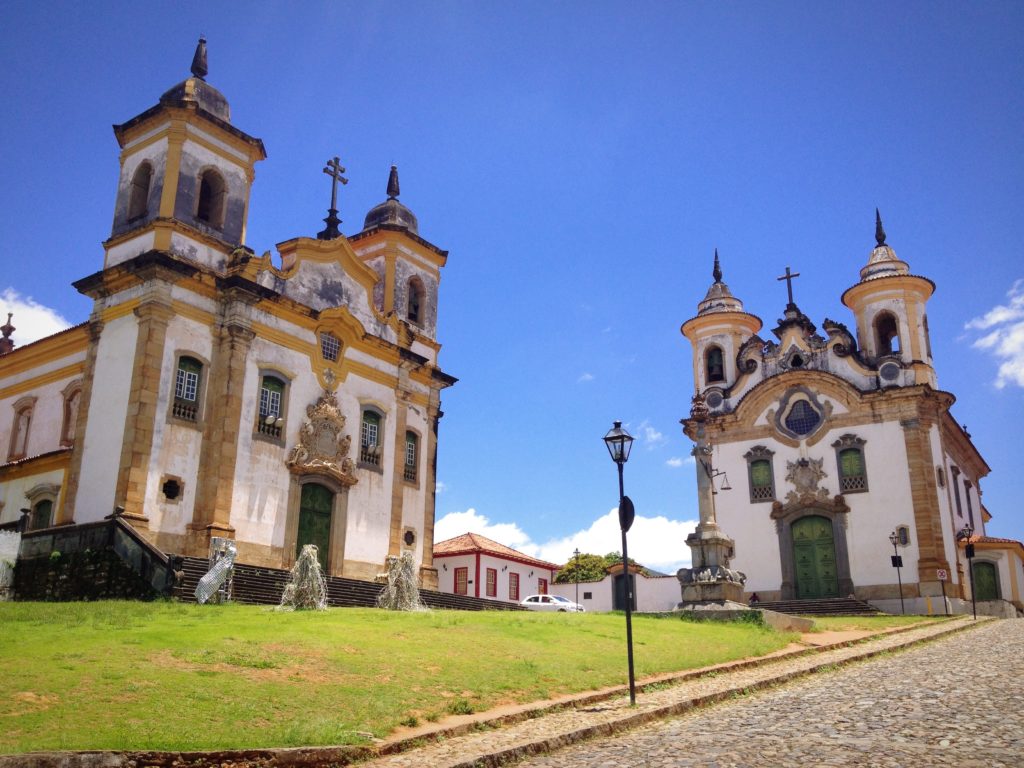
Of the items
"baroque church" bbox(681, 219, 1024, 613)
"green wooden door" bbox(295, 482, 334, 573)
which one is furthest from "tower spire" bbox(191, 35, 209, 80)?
"baroque church" bbox(681, 219, 1024, 613)

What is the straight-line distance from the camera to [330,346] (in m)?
26.2

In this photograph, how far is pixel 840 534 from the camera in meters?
33.1

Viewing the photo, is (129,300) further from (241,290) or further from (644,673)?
(644,673)

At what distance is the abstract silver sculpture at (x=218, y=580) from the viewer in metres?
17.2

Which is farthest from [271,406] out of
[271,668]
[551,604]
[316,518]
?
[551,604]

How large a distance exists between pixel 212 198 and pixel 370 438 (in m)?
8.14

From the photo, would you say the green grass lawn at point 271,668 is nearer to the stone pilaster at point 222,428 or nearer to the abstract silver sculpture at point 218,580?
the abstract silver sculpture at point 218,580

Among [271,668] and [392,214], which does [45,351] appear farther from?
[271,668]

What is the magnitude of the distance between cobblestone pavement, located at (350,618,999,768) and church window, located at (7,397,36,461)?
73.0 feet

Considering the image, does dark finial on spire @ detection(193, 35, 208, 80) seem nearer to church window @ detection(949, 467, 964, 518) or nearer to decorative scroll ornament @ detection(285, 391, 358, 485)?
decorative scroll ornament @ detection(285, 391, 358, 485)

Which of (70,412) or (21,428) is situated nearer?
(70,412)

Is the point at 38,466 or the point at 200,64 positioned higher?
the point at 200,64

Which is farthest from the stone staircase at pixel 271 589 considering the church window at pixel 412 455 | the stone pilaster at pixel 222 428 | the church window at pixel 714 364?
the church window at pixel 714 364

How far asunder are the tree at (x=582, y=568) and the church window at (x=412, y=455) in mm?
21783
